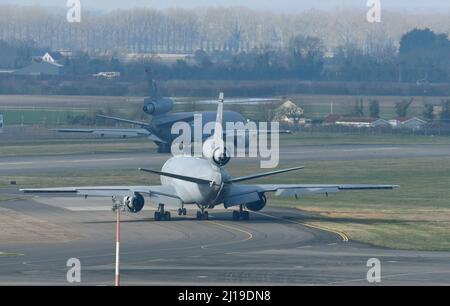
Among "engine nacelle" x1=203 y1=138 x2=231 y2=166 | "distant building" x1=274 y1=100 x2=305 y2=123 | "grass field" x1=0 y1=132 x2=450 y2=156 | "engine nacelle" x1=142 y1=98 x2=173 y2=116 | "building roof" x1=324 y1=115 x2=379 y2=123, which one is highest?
"engine nacelle" x1=203 y1=138 x2=231 y2=166

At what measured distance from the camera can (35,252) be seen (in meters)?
52.5

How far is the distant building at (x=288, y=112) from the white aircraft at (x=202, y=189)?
8973cm

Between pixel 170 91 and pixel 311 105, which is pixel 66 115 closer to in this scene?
pixel 170 91

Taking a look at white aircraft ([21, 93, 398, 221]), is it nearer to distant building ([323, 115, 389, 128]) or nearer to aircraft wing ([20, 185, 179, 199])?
aircraft wing ([20, 185, 179, 199])

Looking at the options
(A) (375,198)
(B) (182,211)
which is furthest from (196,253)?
(A) (375,198)

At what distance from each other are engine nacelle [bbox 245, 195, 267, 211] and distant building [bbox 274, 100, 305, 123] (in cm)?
8959

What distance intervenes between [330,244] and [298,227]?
7.38 meters

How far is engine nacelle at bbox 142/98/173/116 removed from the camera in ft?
416

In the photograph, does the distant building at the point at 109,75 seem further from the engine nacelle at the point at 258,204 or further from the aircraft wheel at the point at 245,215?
the aircraft wheel at the point at 245,215

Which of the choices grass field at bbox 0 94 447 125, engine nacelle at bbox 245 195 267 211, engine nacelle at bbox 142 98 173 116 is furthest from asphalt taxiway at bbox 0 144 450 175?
engine nacelle at bbox 245 195 267 211

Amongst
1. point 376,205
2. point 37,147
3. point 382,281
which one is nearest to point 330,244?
point 382,281

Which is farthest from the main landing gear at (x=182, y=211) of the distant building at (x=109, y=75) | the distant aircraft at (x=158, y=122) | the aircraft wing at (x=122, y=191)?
the distant building at (x=109, y=75)

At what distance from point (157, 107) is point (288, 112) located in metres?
36.6

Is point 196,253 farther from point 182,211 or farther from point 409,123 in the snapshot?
point 409,123
